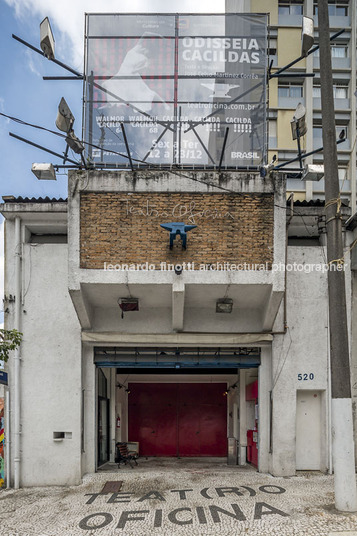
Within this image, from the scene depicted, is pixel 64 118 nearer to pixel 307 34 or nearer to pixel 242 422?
pixel 307 34

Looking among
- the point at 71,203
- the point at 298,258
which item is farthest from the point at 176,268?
the point at 298,258

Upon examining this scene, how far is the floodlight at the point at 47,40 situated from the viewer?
9.56 m

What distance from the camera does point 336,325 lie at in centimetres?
794

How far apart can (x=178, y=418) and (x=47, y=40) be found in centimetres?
1422

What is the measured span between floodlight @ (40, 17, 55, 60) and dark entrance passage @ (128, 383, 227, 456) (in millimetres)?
12693

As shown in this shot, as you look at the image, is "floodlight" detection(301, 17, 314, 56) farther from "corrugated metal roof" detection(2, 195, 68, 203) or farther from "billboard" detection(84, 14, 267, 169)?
"corrugated metal roof" detection(2, 195, 68, 203)

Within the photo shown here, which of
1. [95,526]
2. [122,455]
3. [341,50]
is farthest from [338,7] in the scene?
[95,526]

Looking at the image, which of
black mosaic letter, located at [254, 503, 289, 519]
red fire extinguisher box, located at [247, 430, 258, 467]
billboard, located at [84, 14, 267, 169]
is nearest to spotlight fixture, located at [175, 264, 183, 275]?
billboard, located at [84, 14, 267, 169]

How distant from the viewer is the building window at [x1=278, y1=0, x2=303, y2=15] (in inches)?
1337

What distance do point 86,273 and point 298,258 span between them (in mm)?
5283

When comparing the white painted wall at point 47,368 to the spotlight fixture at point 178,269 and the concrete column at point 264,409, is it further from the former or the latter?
the concrete column at point 264,409

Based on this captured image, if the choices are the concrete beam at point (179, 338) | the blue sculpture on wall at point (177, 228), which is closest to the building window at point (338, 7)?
the concrete beam at point (179, 338)

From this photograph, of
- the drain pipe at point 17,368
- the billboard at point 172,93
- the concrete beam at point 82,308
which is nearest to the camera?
the concrete beam at point 82,308

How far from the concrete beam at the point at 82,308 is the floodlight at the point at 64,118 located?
357 centimetres
